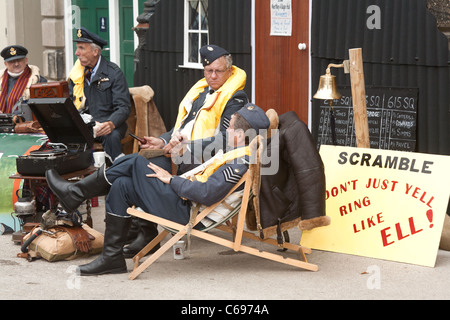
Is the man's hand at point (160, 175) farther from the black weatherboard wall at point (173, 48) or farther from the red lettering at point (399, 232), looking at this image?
the black weatherboard wall at point (173, 48)

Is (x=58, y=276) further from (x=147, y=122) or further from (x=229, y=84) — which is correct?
(x=147, y=122)

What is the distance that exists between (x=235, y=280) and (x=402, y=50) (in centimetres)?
302

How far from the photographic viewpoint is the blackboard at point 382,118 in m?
8.34

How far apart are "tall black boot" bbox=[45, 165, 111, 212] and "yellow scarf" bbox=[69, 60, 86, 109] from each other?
232 cm

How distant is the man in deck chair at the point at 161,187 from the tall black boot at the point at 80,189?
47 millimetres

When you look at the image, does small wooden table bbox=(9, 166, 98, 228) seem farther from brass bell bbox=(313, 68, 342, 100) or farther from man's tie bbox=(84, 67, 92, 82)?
brass bell bbox=(313, 68, 342, 100)

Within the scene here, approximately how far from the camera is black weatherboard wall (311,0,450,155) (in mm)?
8047

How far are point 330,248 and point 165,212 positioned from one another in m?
1.59

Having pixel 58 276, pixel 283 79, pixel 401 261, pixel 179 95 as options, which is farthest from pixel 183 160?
pixel 179 95

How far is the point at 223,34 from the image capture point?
404 inches

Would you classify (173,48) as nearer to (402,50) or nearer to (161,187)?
(402,50)

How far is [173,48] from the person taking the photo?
36.2 feet

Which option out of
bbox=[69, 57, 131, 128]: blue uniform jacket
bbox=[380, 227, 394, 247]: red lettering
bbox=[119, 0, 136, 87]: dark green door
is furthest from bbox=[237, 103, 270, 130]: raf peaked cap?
bbox=[119, 0, 136, 87]: dark green door

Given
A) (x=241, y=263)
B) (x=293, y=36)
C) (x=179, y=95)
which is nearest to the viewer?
(x=241, y=263)
